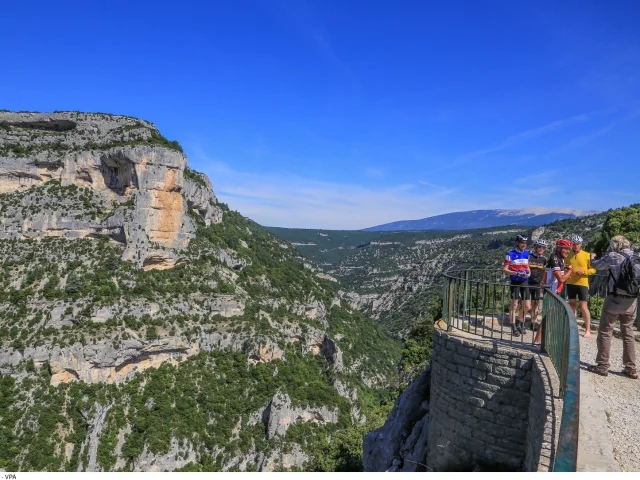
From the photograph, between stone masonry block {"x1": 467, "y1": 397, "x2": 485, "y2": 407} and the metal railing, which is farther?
stone masonry block {"x1": 467, "y1": 397, "x2": 485, "y2": 407}

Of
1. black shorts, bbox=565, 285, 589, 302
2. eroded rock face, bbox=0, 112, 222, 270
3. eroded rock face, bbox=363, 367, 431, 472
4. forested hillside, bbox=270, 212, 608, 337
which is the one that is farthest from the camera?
forested hillside, bbox=270, 212, 608, 337

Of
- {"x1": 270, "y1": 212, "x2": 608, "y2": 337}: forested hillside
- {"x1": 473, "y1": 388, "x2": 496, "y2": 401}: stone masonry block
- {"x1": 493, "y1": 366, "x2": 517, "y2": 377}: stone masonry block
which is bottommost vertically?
{"x1": 270, "y1": 212, "x2": 608, "y2": 337}: forested hillside

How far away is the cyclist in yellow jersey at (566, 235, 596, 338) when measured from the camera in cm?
759

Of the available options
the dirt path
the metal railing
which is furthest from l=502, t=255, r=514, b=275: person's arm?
the dirt path

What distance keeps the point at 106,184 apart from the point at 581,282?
48.0 m

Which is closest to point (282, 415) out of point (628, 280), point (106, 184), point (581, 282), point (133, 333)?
point (133, 333)

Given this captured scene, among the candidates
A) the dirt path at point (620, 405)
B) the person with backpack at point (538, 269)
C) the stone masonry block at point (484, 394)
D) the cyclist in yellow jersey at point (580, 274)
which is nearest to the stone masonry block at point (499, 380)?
the stone masonry block at point (484, 394)

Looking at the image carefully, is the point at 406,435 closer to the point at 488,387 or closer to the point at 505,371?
the point at 488,387

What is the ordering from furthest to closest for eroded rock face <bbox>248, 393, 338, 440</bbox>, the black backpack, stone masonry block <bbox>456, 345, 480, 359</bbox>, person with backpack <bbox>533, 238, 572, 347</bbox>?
eroded rock face <bbox>248, 393, 338, 440</bbox> < person with backpack <bbox>533, 238, 572, 347</bbox> < stone masonry block <bbox>456, 345, 480, 359</bbox> < the black backpack

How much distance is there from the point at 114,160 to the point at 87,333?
1943 cm

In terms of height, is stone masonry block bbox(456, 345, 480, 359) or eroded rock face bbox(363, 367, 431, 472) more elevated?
stone masonry block bbox(456, 345, 480, 359)

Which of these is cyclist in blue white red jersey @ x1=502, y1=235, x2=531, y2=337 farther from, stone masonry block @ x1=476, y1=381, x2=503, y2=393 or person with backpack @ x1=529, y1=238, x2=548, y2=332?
stone masonry block @ x1=476, y1=381, x2=503, y2=393

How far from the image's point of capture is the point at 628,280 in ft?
19.1

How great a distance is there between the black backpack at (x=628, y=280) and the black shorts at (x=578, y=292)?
203 cm
